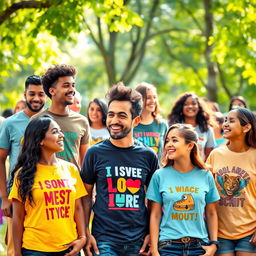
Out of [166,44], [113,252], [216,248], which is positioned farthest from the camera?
[166,44]

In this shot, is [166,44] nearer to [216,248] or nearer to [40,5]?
[40,5]

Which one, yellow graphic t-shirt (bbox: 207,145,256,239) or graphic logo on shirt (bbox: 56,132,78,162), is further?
graphic logo on shirt (bbox: 56,132,78,162)

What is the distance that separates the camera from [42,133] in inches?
229

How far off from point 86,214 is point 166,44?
2209 cm

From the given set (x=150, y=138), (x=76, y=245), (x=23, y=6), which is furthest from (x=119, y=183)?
(x=23, y=6)

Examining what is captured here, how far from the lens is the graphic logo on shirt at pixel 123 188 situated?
5.79 m

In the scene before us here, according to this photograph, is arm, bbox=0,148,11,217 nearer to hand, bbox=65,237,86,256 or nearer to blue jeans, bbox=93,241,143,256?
hand, bbox=65,237,86,256

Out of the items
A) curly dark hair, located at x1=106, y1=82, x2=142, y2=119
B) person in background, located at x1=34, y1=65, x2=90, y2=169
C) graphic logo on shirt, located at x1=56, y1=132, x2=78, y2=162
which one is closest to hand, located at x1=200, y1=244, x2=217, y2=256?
curly dark hair, located at x1=106, y1=82, x2=142, y2=119

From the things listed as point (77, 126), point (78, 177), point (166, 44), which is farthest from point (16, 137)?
point (166, 44)

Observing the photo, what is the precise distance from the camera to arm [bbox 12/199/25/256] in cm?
557

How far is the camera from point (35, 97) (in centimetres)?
721

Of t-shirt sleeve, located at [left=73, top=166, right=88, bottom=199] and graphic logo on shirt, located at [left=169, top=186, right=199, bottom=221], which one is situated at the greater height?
t-shirt sleeve, located at [left=73, top=166, right=88, bottom=199]

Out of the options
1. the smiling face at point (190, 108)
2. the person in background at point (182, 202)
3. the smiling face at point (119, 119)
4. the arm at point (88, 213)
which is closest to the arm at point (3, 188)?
the arm at point (88, 213)

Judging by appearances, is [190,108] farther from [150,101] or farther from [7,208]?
[7,208]
